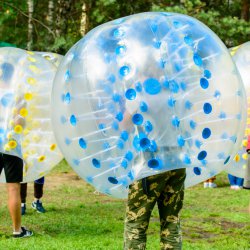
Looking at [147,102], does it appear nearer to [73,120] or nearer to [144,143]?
[144,143]

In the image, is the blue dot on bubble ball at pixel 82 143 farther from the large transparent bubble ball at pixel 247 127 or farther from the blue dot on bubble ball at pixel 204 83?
the large transparent bubble ball at pixel 247 127

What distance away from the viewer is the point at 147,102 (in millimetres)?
3561

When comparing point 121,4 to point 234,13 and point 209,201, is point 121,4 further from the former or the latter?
point 209,201

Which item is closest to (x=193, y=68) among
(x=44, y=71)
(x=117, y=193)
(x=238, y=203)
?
(x=117, y=193)

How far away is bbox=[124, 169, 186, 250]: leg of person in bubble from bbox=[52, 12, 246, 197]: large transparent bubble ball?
0.39ft

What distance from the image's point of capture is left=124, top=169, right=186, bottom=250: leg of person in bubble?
12.8 feet

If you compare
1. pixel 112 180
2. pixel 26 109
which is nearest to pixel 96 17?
pixel 26 109

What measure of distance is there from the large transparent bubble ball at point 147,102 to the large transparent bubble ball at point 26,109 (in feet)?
4.07

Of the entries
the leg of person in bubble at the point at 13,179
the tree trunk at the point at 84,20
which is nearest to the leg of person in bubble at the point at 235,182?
the leg of person in bubble at the point at 13,179

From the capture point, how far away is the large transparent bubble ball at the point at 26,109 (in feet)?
16.8

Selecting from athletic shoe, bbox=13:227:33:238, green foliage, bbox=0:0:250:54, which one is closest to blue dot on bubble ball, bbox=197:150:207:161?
athletic shoe, bbox=13:227:33:238

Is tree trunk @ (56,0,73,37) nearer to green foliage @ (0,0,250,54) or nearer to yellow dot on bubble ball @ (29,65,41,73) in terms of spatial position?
green foliage @ (0,0,250,54)

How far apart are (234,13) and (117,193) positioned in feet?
47.3

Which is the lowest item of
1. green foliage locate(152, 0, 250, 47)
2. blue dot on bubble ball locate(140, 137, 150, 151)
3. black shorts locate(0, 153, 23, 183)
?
black shorts locate(0, 153, 23, 183)
